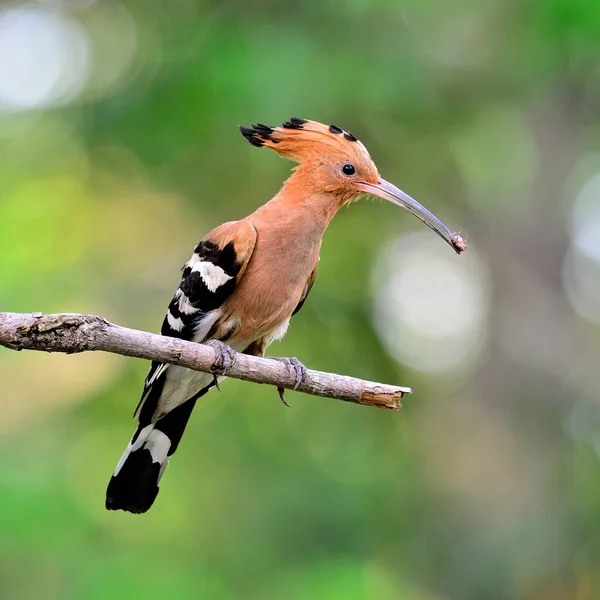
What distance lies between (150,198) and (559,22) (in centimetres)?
270

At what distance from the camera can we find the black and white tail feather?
2.57 metres

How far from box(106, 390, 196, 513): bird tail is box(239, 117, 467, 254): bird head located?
2.95 ft

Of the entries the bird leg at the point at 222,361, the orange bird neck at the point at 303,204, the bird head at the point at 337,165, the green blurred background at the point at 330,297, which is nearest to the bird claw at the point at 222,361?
the bird leg at the point at 222,361

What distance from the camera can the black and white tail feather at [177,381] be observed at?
2.57 m

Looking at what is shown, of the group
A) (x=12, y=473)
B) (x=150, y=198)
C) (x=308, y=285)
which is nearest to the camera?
Result: (x=308, y=285)

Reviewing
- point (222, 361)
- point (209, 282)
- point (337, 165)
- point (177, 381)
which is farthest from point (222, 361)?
point (337, 165)

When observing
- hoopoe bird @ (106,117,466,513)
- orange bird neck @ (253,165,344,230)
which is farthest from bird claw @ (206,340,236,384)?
orange bird neck @ (253,165,344,230)

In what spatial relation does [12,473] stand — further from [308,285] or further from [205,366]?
[205,366]

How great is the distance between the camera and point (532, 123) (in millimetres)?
5410

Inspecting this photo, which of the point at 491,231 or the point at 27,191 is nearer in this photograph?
the point at 27,191

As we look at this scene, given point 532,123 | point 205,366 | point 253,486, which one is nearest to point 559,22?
point 532,123

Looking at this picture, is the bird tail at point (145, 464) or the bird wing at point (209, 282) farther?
the bird tail at point (145, 464)

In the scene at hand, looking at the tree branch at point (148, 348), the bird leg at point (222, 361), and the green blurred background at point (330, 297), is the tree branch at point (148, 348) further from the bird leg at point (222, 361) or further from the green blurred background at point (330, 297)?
the green blurred background at point (330, 297)

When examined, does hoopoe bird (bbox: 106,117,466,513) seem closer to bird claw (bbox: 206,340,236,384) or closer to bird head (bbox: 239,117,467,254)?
bird head (bbox: 239,117,467,254)
